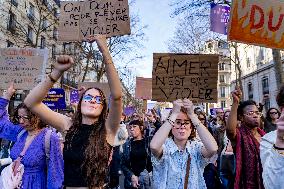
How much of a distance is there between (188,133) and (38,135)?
1.51 metres

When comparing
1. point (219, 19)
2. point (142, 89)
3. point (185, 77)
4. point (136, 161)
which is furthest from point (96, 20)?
point (219, 19)

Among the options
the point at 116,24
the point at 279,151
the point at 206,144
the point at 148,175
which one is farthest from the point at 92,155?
the point at 148,175

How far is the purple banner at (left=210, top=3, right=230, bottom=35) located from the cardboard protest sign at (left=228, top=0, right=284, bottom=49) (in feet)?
24.9

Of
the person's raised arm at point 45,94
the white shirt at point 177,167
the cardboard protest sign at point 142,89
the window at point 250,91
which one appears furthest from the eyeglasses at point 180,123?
the window at point 250,91

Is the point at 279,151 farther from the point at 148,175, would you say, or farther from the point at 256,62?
the point at 256,62

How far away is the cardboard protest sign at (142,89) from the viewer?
29.9ft

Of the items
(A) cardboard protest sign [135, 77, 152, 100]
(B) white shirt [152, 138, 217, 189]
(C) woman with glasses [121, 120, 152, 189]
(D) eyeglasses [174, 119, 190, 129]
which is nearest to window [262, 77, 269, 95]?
(A) cardboard protest sign [135, 77, 152, 100]

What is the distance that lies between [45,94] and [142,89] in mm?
6110

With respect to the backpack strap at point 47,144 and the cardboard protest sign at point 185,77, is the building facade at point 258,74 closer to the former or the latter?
the cardboard protest sign at point 185,77

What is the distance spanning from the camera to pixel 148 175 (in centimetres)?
607

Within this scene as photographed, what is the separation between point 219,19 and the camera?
12477 millimetres

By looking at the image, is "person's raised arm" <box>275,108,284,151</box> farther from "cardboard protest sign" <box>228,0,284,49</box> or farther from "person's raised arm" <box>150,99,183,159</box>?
"cardboard protest sign" <box>228,0,284,49</box>

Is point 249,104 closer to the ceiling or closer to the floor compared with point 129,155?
closer to the ceiling

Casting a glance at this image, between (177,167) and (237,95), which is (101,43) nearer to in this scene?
(177,167)
